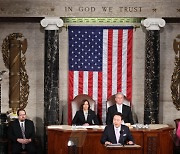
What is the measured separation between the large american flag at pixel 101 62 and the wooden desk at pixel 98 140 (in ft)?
7.42

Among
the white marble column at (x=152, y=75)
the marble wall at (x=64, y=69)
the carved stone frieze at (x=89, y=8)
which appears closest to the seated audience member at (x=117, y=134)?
the white marble column at (x=152, y=75)

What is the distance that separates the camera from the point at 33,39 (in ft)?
46.0

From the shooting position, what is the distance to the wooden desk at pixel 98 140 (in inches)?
450

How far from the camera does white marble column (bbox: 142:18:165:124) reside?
44.5ft

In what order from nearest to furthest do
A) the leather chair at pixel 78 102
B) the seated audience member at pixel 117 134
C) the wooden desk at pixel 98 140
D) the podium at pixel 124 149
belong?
the podium at pixel 124 149
the seated audience member at pixel 117 134
the wooden desk at pixel 98 140
the leather chair at pixel 78 102

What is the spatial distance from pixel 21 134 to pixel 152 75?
151 inches

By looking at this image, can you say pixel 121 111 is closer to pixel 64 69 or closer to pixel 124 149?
pixel 64 69

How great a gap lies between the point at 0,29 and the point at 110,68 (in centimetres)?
313

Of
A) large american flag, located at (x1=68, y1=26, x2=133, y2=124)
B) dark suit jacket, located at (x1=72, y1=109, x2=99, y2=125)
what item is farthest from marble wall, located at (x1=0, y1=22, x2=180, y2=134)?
dark suit jacket, located at (x1=72, y1=109, x2=99, y2=125)

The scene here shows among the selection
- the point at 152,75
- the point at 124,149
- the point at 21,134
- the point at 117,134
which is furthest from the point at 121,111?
the point at 124,149

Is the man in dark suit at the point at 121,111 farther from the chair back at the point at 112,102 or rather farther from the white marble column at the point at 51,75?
the white marble column at the point at 51,75

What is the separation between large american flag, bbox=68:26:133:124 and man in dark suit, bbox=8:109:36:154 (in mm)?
2031

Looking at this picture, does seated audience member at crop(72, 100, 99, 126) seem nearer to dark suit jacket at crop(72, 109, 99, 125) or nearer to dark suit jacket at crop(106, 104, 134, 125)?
dark suit jacket at crop(72, 109, 99, 125)

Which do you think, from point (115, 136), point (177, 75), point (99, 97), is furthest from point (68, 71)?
point (115, 136)
